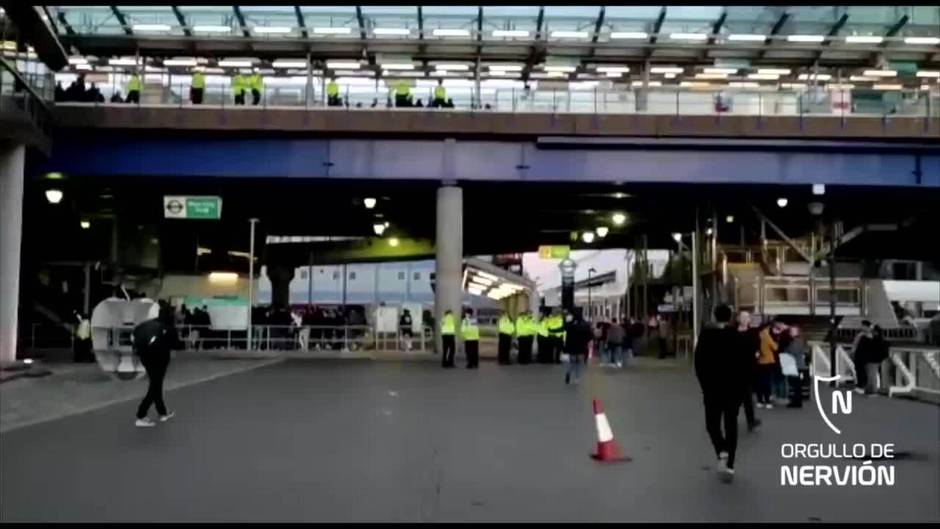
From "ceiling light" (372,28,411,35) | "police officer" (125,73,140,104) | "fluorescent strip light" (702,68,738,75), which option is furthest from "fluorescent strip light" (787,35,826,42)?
"police officer" (125,73,140,104)

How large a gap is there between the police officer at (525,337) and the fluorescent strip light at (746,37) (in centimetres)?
1212

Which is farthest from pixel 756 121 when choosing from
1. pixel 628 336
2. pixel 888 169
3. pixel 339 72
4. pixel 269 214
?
pixel 269 214

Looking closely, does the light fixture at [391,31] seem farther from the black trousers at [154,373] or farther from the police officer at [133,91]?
the black trousers at [154,373]

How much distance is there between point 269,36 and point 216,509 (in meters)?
28.7

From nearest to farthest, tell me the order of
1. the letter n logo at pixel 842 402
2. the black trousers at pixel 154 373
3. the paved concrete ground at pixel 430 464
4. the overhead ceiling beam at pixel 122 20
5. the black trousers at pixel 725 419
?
the paved concrete ground at pixel 430 464 → the black trousers at pixel 725 419 → the black trousers at pixel 154 373 → the letter n logo at pixel 842 402 → the overhead ceiling beam at pixel 122 20

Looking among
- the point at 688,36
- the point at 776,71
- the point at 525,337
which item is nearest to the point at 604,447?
the point at 525,337

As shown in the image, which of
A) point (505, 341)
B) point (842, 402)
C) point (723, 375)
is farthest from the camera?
point (505, 341)

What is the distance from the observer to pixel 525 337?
29547 millimetres

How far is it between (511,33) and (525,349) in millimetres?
10903

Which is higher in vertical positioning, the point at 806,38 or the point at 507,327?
the point at 806,38

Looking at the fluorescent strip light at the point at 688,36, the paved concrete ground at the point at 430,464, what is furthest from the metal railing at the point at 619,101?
the paved concrete ground at the point at 430,464

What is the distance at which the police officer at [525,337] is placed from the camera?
1163 inches

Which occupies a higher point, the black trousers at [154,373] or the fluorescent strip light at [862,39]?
the fluorescent strip light at [862,39]

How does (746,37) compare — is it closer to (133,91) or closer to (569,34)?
(569,34)
